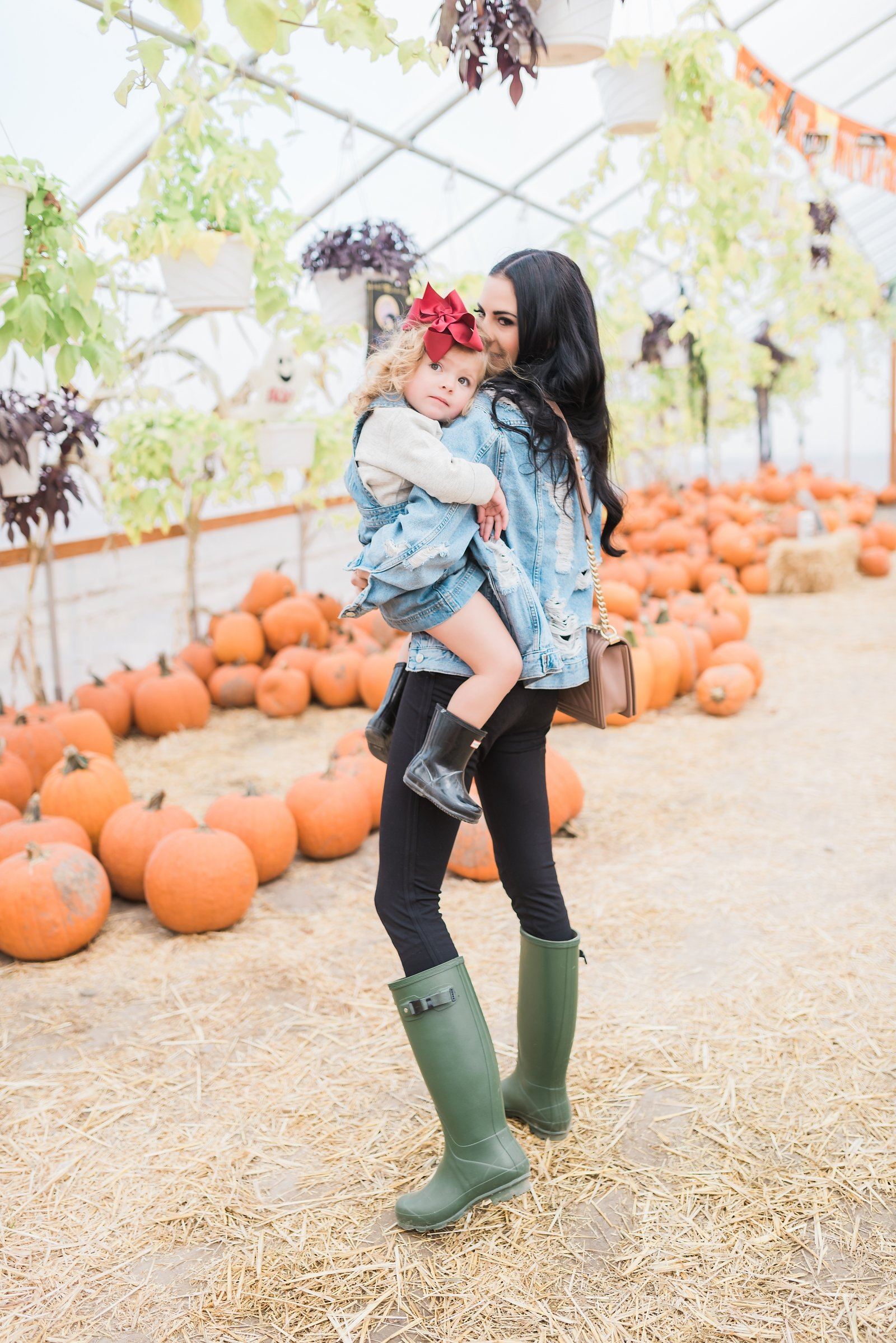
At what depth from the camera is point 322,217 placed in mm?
4633

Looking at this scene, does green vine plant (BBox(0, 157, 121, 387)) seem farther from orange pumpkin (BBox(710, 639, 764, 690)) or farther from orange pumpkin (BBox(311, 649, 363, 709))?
orange pumpkin (BBox(710, 639, 764, 690))

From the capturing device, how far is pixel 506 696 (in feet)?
4.64

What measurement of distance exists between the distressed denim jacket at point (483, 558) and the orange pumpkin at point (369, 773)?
5.07 feet

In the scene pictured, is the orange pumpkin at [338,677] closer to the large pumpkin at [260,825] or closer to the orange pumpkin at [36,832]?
the large pumpkin at [260,825]

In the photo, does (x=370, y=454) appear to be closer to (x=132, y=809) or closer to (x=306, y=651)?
(x=132, y=809)

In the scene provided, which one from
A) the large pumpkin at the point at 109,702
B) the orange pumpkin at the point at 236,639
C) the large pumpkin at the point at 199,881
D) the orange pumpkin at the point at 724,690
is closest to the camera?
the large pumpkin at the point at 199,881

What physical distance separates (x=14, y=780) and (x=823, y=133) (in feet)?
13.2

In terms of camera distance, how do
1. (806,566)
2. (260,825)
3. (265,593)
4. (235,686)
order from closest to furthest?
(260,825) → (235,686) → (265,593) → (806,566)

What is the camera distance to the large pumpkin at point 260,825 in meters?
2.67

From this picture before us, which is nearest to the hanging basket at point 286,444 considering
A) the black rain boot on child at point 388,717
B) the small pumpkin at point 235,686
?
the small pumpkin at point 235,686

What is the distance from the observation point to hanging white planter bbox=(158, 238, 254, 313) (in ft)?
9.50

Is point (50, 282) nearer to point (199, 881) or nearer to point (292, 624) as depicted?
point (199, 881)

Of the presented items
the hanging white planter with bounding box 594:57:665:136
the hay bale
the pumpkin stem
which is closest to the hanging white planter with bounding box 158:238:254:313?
the hanging white planter with bounding box 594:57:665:136

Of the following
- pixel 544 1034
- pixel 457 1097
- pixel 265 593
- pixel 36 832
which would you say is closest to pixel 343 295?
pixel 265 593
